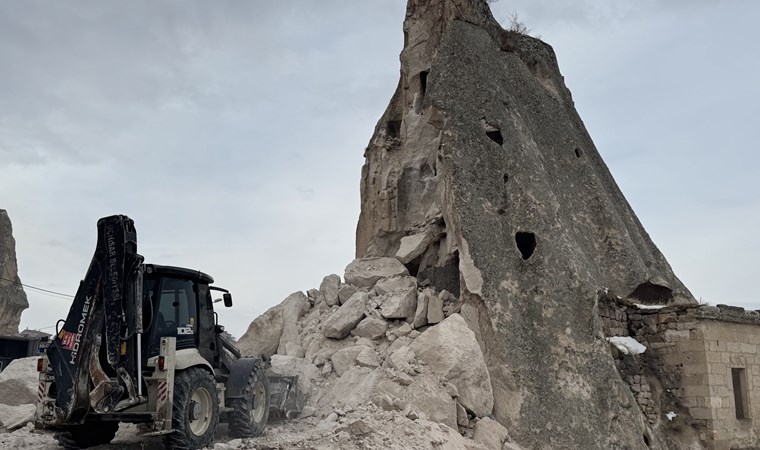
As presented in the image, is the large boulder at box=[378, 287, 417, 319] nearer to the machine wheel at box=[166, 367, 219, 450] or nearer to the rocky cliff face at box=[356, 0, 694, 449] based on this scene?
the rocky cliff face at box=[356, 0, 694, 449]

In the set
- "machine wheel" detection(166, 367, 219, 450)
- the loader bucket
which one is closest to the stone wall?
the loader bucket

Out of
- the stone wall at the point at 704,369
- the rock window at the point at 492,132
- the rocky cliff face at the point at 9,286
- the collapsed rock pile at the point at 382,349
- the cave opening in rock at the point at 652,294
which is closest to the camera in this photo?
the collapsed rock pile at the point at 382,349

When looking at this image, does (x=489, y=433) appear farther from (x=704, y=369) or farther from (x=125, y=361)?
(x=125, y=361)

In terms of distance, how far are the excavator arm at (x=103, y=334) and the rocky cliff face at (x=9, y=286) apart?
82.3ft

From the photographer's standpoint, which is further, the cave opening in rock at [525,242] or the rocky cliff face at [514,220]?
the cave opening in rock at [525,242]

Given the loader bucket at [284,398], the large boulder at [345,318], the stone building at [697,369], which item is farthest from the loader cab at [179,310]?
the stone building at [697,369]

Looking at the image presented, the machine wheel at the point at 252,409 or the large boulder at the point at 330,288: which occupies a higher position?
the large boulder at the point at 330,288

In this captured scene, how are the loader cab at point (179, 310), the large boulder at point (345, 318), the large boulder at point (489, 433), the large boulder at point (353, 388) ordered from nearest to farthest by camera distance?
1. the loader cab at point (179, 310)
2. the large boulder at point (489, 433)
3. the large boulder at point (353, 388)
4. the large boulder at point (345, 318)

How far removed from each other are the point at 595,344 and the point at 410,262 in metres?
4.31

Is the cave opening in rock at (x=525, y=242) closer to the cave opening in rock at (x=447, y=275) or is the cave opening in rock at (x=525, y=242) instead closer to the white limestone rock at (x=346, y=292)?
the cave opening in rock at (x=447, y=275)

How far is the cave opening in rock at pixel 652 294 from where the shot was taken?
14.2 metres

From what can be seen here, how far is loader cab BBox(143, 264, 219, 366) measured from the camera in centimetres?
806

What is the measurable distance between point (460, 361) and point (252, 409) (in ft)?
10.6

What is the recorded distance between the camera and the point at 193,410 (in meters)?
7.89
